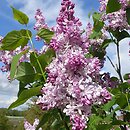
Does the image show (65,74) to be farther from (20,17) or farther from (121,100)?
(121,100)

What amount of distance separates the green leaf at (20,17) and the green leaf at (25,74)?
0.26m

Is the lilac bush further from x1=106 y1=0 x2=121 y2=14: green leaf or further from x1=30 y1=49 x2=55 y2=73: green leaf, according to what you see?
x1=106 y1=0 x2=121 y2=14: green leaf

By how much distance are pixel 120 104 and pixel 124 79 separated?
32.7 inches

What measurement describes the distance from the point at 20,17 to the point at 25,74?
13.3 inches

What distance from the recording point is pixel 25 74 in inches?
78.7

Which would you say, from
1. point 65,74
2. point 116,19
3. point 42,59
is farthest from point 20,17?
point 116,19

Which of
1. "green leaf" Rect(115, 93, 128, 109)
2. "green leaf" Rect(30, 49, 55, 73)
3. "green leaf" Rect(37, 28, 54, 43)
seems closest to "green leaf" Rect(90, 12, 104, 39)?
"green leaf" Rect(115, 93, 128, 109)

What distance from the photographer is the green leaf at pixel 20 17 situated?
210cm

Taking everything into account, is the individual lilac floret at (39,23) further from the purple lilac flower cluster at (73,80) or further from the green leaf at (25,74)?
the purple lilac flower cluster at (73,80)

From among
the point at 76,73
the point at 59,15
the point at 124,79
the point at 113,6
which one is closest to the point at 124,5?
the point at 113,6

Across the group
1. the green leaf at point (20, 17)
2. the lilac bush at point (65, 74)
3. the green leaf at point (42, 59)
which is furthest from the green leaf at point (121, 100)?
the green leaf at point (20, 17)

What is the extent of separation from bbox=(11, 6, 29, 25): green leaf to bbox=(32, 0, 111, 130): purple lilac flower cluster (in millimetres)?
420

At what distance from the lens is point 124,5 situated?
2826mm

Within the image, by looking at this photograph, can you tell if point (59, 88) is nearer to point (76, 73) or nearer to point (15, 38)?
point (76, 73)
